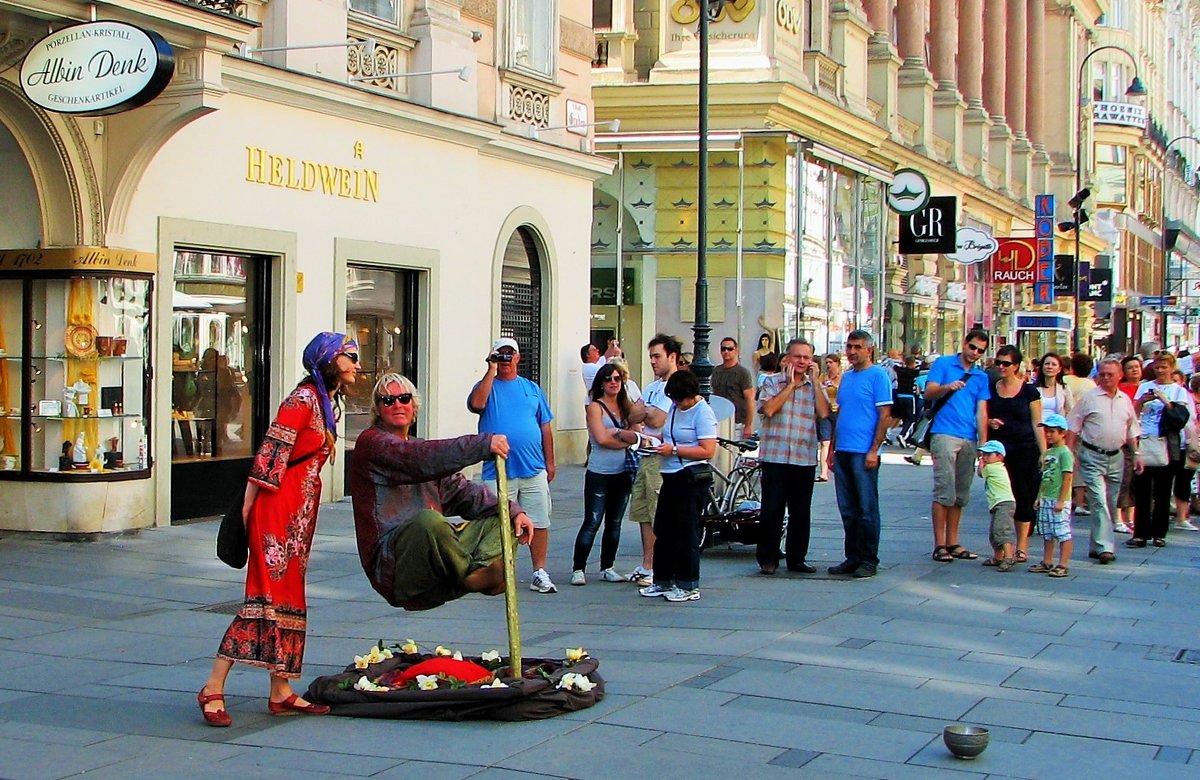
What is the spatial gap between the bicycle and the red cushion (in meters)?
5.47

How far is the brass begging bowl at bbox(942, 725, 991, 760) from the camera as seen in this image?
616 centimetres

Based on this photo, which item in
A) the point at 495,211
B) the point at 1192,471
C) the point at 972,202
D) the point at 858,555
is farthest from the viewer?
the point at 972,202

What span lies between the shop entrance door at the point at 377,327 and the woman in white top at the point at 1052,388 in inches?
276

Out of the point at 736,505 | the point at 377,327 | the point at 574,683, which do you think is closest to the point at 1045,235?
the point at 377,327

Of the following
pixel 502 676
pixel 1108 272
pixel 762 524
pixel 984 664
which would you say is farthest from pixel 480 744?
pixel 1108 272

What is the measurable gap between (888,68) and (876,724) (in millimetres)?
30290

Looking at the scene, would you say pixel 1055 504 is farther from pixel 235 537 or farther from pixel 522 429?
pixel 235 537

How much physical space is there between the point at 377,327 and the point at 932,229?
15.1m

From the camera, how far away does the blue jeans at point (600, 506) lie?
11367 millimetres

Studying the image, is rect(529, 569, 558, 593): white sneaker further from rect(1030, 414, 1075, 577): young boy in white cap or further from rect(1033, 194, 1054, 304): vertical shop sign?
rect(1033, 194, 1054, 304): vertical shop sign

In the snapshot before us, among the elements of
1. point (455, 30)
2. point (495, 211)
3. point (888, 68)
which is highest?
point (888, 68)

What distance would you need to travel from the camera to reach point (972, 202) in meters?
45.8

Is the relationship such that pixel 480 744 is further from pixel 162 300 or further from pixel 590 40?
pixel 590 40

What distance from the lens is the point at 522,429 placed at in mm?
10938
